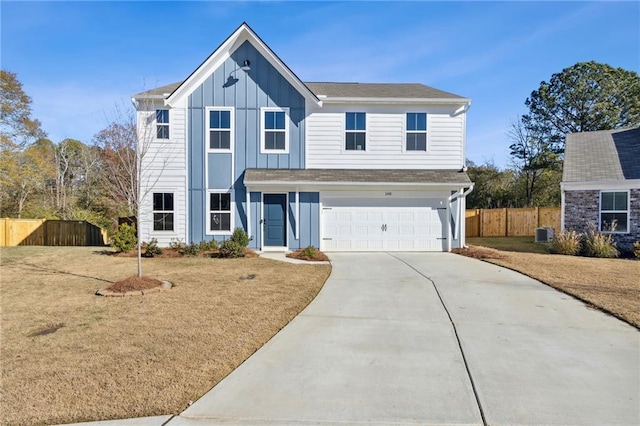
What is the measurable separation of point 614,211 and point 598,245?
8.41 ft

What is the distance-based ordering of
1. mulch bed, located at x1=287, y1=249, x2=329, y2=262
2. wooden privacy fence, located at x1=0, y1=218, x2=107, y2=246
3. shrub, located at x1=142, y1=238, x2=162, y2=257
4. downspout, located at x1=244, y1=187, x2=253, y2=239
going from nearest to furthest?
1. mulch bed, located at x1=287, y1=249, x2=329, y2=262
2. shrub, located at x1=142, y1=238, x2=162, y2=257
3. downspout, located at x1=244, y1=187, x2=253, y2=239
4. wooden privacy fence, located at x1=0, y1=218, x2=107, y2=246

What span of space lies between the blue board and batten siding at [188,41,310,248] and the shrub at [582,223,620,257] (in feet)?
37.9

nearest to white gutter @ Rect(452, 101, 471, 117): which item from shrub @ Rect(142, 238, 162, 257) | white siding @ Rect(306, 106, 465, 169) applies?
white siding @ Rect(306, 106, 465, 169)

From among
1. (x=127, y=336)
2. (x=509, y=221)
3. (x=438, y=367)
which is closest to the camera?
(x=438, y=367)

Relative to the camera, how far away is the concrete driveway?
11.2ft

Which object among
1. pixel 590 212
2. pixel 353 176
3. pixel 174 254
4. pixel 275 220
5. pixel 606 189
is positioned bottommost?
pixel 174 254

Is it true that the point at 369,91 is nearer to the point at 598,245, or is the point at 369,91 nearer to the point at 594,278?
the point at 594,278

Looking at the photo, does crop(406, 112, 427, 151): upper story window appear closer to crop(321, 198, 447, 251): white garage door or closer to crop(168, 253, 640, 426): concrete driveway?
crop(321, 198, 447, 251): white garage door

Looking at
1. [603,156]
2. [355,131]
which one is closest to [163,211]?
[355,131]

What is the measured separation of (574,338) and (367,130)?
11.6m

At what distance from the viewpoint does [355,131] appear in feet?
51.3

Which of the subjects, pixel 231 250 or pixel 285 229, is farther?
pixel 285 229

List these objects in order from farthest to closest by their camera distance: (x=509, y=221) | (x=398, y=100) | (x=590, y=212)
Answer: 1. (x=509, y=221)
2. (x=590, y=212)
3. (x=398, y=100)

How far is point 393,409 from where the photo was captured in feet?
11.4
